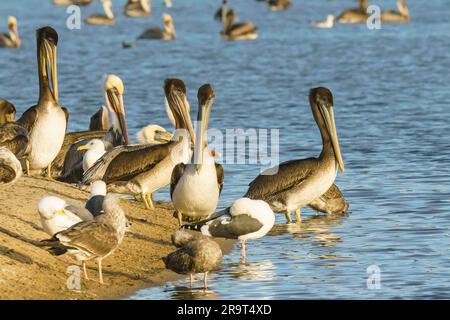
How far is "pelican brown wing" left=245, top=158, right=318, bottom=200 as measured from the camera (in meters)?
12.7

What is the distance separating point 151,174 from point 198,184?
136 cm

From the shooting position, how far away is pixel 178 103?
520 inches

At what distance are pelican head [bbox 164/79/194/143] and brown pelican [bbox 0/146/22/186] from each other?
2358mm

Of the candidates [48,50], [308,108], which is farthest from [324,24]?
[48,50]

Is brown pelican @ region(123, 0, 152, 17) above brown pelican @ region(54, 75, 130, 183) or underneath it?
above

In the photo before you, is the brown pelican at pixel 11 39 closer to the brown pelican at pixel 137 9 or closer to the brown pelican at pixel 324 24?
the brown pelican at pixel 324 24

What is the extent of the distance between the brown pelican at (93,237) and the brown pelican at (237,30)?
28.6 metres

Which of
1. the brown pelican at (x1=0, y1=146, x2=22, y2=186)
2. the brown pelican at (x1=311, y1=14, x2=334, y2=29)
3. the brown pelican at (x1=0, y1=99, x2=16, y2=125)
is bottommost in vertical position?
the brown pelican at (x1=0, y1=146, x2=22, y2=186)

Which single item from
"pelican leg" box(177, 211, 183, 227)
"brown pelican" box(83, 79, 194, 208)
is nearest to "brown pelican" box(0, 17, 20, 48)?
"brown pelican" box(83, 79, 194, 208)

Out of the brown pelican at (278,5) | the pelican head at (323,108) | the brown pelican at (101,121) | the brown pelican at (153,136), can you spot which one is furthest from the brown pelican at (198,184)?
the brown pelican at (278,5)

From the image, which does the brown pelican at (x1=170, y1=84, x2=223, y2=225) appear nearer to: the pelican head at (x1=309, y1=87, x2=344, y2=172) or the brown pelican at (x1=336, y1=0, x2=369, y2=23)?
the pelican head at (x1=309, y1=87, x2=344, y2=172)

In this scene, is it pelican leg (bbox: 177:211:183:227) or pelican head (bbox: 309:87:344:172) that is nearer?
pelican leg (bbox: 177:211:183:227)

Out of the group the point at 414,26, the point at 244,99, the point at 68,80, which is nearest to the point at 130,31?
the point at 414,26

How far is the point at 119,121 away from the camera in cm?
1455
